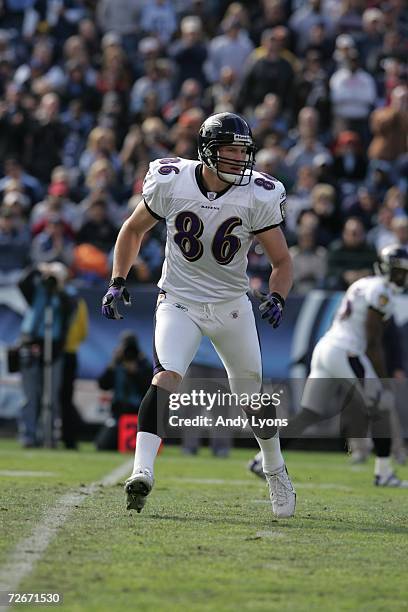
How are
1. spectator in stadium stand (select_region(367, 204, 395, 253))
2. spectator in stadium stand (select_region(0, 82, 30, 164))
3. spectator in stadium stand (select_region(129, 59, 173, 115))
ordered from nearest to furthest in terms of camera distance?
spectator in stadium stand (select_region(367, 204, 395, 253)), spectator in stadium stand (select_region(0, 82, 30, 164)), spectator in stadium stand (select_region(129, 59, 173, 115))

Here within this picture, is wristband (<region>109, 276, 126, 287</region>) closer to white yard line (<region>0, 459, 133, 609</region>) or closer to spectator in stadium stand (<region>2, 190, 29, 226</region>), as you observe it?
white yard line (<region>0, 459, 133, 609</region>)

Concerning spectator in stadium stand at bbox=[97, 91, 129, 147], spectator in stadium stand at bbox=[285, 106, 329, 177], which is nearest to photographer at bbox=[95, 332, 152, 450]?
spectator in stadium stand at bbox=[285, 106, 329, 177]

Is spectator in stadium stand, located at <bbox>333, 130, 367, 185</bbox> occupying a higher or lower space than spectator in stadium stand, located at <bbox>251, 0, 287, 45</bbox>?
lower

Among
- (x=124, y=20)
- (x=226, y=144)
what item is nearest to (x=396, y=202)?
(x=124, y=20)

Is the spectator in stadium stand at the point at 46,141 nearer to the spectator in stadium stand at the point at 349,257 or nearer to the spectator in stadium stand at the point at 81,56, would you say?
the spectator in stadium stand at the point at 81,56

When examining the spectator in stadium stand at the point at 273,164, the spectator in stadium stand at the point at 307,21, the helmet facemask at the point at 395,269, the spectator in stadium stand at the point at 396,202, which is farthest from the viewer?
the spectator in stadium stand at the point at 307,21

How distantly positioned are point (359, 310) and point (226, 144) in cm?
357

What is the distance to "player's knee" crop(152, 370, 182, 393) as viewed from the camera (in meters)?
5.94

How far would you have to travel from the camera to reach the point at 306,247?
516 inches

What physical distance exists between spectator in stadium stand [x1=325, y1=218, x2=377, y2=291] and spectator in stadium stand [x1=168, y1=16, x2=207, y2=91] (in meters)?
3.79

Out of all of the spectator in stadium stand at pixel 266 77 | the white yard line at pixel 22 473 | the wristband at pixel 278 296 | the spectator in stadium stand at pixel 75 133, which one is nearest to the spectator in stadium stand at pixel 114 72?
the spectator in stadium stand at pixel 75 133

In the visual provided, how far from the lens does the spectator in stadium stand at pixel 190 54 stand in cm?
1570

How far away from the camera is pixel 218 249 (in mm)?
6238

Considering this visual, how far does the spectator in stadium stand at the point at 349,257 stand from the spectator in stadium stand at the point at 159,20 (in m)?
4.55
